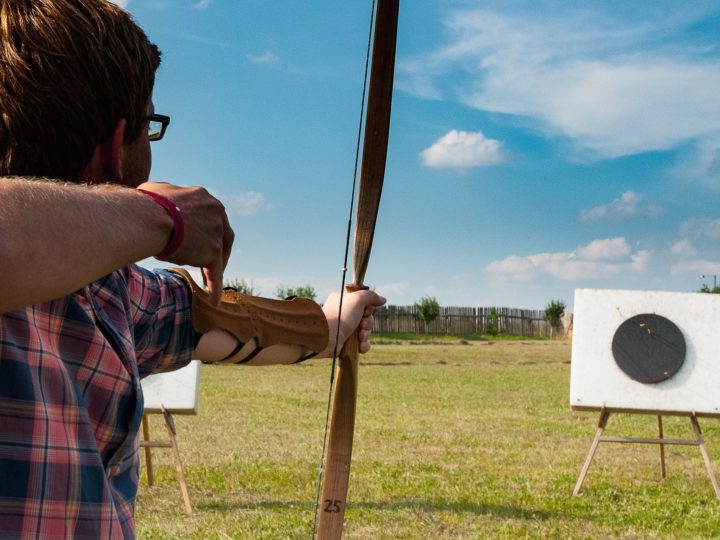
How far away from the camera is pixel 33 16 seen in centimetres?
86

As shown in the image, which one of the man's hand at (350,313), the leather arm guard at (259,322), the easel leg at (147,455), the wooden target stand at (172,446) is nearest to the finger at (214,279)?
the leather arm guard at (259,322)

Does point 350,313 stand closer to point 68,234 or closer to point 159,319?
point 159,319

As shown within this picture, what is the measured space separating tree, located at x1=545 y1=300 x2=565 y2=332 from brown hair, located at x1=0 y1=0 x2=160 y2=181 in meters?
39.0

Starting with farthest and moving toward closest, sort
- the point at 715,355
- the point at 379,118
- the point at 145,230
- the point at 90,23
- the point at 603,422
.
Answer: the point at 715,355 < the point at 603,422 < the point at 379,118 < the point at 90,23 < the point at 145,230

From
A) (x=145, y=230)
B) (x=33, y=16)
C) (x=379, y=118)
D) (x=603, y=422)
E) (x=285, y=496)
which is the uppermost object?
(x=379, y=118)

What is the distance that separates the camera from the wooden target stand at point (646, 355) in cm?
546

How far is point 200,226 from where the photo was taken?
86cm

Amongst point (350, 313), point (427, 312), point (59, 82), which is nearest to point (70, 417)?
point (59, 82)

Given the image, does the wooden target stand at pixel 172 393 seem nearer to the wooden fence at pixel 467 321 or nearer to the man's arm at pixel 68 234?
the man's arm at pixel 68 234

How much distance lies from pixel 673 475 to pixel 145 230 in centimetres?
590

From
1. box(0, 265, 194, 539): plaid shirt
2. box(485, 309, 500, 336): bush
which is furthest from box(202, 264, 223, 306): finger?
box(485, 309, 500, 336): bush

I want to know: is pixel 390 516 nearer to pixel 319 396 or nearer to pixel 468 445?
pixel 468 445

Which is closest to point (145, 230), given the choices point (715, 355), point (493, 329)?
point (715, 355)

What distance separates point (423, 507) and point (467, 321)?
33.9 metres
